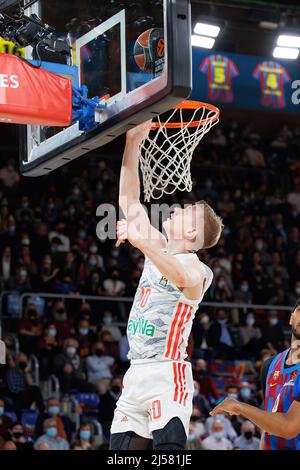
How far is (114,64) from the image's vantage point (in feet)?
16.9

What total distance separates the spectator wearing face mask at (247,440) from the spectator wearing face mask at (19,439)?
263 centimetres

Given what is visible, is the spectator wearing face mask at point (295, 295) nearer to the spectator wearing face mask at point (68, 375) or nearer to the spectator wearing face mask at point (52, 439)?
the spectator wearing face mask at point (68, 375)

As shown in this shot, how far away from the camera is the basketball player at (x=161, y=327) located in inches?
184

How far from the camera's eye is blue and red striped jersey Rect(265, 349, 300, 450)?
4961 mm

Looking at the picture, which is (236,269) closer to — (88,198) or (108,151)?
(88,198)

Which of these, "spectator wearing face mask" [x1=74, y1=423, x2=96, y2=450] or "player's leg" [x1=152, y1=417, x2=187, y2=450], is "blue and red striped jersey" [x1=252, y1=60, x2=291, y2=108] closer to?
"spectator wearing face mask" [x1=74, y1=423, x2=96, y2=450]

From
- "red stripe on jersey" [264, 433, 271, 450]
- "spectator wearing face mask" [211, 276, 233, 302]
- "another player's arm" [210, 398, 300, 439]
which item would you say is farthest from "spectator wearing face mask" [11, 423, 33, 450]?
"another player's arm" [210, 398, 300, 439]

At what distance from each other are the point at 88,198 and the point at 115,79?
10890mm

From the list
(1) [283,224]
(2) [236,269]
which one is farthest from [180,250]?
(1) [283,224]

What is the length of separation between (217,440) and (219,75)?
24.5 ft

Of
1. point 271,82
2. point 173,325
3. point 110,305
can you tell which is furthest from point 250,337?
point 173,325

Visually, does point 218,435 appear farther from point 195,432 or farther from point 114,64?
point 114,64

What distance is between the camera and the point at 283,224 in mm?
17094
